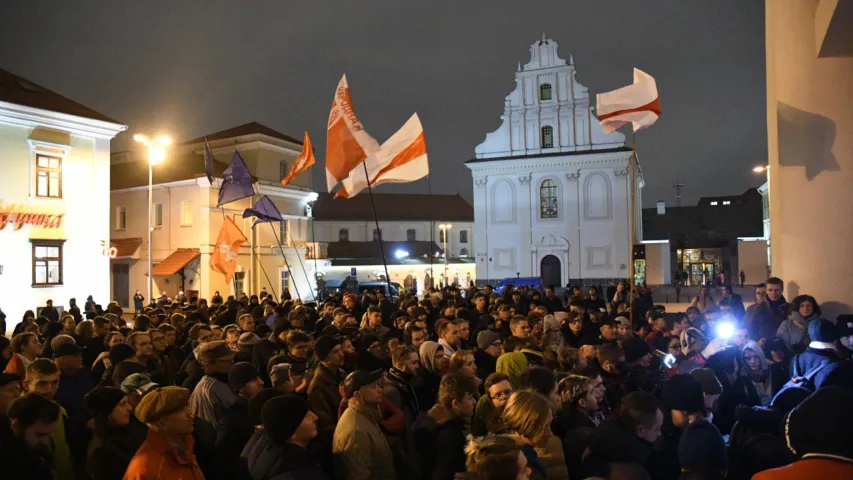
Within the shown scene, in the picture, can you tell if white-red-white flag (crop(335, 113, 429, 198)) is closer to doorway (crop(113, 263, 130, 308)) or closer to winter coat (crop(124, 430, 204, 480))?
winter coat (crop(124, 430, 204, 480))

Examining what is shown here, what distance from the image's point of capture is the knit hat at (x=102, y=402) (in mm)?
4348

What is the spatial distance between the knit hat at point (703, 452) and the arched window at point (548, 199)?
4441 centimetres

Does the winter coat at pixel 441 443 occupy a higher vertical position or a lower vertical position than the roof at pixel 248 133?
lower

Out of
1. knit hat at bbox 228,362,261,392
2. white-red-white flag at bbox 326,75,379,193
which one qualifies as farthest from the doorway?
knit hat at bbox 228,362,261,392

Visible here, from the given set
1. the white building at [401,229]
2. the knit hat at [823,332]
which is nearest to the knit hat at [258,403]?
the knit hat at [823,332]

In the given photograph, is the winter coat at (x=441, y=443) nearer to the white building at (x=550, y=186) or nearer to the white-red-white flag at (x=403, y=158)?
the white-red-white flag at (x=403, y=158)

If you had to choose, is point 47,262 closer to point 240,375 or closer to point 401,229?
point 240,375

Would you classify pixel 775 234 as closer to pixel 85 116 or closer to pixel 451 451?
pixel 451 451

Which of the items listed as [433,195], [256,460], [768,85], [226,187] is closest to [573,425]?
[256,460]

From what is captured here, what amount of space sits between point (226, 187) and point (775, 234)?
16.4 metres

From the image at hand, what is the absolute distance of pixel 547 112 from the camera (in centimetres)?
4731

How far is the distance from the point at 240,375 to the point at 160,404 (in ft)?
3.84

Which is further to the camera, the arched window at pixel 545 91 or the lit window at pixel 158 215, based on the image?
the arched window at pixel 545 91

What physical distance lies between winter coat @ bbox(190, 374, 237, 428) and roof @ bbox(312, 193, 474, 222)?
67.8 meters
